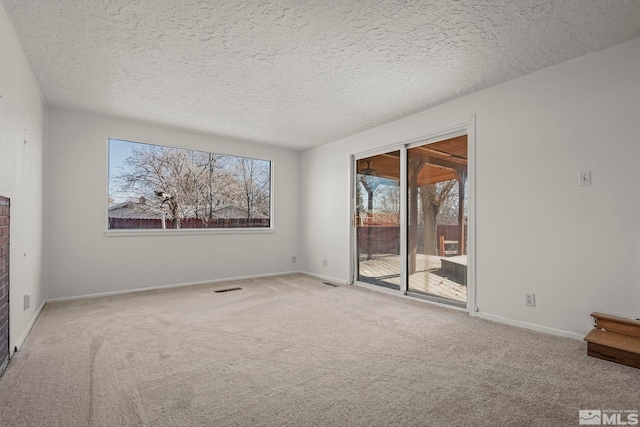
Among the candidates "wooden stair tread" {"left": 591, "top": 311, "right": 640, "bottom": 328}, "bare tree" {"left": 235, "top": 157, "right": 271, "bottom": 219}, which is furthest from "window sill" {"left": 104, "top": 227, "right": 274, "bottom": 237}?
"wooden stair tread" {"left": 591, "top": 311, "right": 640, "bottom": 328}

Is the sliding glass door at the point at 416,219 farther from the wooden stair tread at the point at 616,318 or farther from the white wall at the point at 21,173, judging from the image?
the white wall at the point at 21,173

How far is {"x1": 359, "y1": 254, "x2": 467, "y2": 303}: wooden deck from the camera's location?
3.95 meters

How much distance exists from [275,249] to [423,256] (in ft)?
9.47

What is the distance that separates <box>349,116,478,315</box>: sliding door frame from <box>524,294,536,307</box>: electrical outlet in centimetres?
50

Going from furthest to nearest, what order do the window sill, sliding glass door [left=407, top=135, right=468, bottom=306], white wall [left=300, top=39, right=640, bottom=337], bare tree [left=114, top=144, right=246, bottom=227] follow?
bare tree [left=114, top=144, right=246, bottom=227] → the window sill → sliding glass door [left=407, top=135, right=468, bottom=306] → white wall [left=300, top=39, right=640, bottom=337]

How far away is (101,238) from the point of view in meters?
4.41

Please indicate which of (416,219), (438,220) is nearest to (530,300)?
(438,220)

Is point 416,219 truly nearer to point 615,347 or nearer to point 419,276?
point 419,276

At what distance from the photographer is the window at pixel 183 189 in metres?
4.67

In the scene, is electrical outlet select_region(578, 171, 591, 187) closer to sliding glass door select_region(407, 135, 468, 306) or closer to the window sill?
sliding glass door select_region(407, 135, 468, 306)

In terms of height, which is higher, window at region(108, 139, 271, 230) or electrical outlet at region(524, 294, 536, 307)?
window at region(108, 139, 271, 230)

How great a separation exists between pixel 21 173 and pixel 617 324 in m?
5.07

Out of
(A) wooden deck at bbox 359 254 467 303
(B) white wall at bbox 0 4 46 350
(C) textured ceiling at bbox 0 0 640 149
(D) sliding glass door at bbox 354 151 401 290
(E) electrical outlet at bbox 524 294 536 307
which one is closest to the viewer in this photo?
(C) textured ceiling at bbox 0 0 640 149

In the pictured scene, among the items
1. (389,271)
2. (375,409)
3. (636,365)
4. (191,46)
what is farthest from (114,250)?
(636,365)
